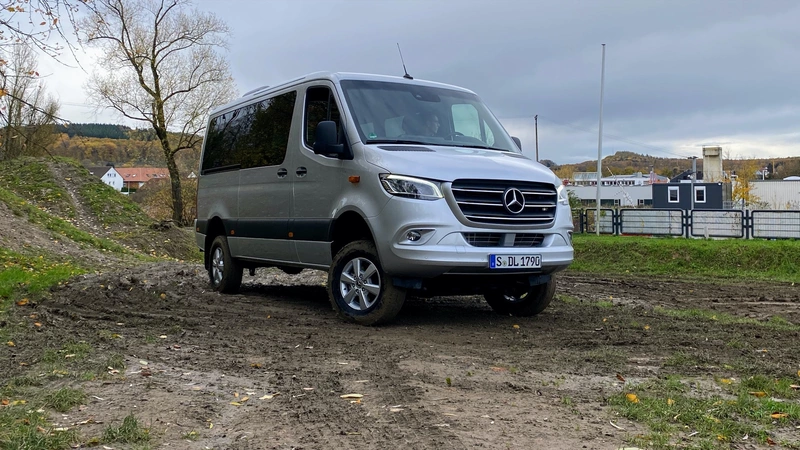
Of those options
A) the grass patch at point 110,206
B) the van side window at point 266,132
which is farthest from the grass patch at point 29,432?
the grass patch at point 110,206

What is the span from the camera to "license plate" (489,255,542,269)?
688cm

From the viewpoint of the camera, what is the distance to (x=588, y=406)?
4.43 meters

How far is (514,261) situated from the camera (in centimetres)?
701

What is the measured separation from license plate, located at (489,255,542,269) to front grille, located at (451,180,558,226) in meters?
0.31

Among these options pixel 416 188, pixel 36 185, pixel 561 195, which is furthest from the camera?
pixel 36 185

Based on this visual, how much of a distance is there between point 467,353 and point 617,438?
2.31m

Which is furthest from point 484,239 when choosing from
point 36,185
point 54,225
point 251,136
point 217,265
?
point 36,185

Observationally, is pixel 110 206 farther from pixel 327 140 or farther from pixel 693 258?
pixel 327 140

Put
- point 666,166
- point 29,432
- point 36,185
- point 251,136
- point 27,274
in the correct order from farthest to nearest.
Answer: point 666,166, point 36,185, point 27,274, point 251,136, point 29,432

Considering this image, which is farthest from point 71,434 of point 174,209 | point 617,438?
point 174,209

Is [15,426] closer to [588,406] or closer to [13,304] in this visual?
[588,406]

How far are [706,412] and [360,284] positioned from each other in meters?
3.72

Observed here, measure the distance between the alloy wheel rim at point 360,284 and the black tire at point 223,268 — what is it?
3.11 metres

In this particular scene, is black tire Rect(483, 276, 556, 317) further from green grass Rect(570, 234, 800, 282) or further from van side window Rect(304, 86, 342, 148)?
green grass Rect(570, 234, 800, 282)
